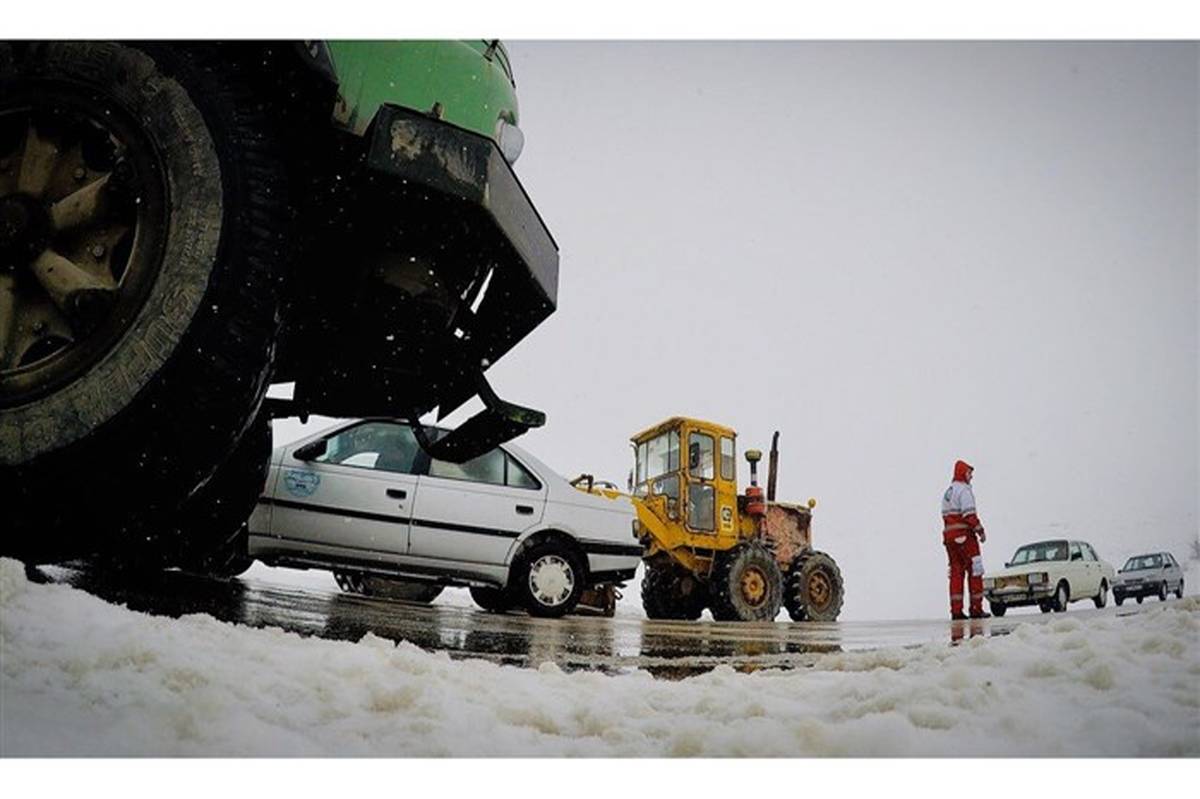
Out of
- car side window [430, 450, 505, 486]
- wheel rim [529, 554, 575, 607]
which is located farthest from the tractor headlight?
wheel rim [529, 554, 575, 607]

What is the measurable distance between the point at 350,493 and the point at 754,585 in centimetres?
536

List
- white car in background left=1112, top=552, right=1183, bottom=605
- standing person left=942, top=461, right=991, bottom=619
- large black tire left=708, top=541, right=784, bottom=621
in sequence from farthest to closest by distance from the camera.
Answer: large black tire left=708, top=541, right=784, bottom=621, standing person left=942, top=461, right=991, bottom=619, white car in background left=1112, top=552, right=1183, bottom=605

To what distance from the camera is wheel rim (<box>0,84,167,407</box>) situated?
1.93 m

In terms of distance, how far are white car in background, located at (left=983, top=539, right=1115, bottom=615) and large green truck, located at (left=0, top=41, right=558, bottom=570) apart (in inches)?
330

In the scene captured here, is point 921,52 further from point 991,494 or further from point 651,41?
point 991,494

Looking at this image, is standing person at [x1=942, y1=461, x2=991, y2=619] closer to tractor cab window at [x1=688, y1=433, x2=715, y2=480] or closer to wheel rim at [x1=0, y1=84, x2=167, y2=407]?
tractor cab window at [x1=688, y1=433, x2=715, y2=480]

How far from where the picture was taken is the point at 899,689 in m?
1.66

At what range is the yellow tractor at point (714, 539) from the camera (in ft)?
29.9

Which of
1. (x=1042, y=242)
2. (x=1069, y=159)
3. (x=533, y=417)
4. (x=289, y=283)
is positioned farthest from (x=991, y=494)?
(x=289, y=283)

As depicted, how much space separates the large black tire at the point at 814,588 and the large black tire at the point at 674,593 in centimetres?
127

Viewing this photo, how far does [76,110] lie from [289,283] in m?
0.64

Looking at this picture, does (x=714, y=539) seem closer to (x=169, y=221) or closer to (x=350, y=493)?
(x=350, y=493)

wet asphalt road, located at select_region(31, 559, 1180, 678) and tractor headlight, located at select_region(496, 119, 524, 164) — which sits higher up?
tractor headlight, located at select_region(496, 119, 524, 164)

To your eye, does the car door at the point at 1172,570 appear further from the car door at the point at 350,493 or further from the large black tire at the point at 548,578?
the car door at the point at 350,493
